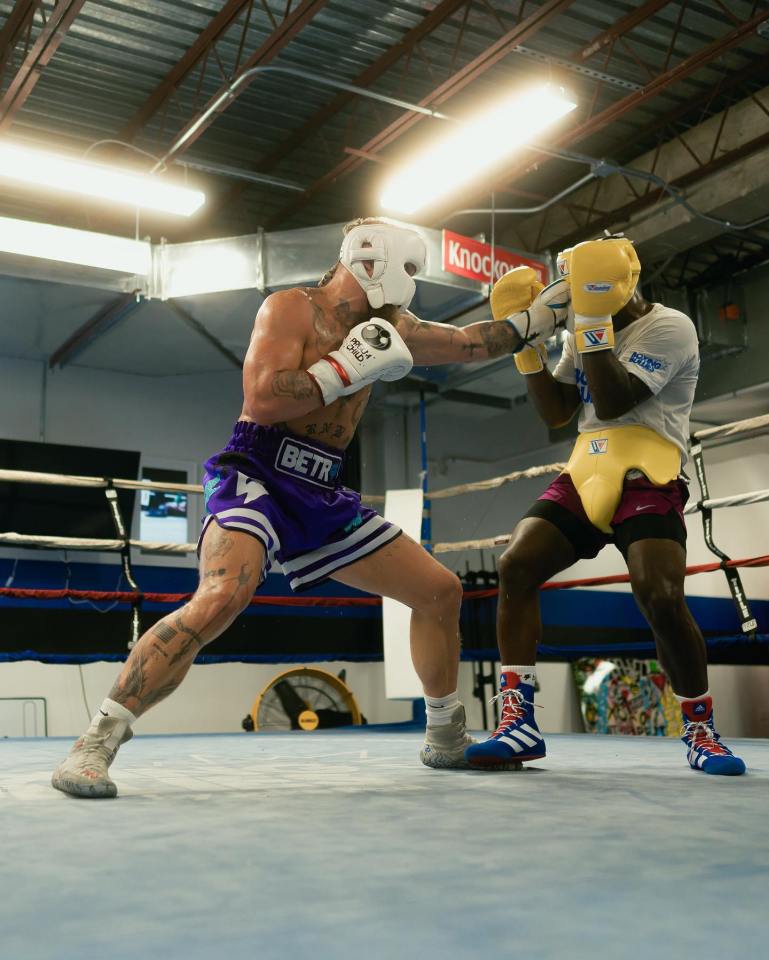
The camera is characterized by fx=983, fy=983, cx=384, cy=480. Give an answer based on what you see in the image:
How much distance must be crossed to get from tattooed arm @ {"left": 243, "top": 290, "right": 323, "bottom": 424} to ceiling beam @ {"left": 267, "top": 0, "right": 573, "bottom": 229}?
4.00m

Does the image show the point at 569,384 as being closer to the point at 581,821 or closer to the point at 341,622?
the point at 581,821

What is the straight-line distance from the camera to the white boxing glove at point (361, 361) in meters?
1.82

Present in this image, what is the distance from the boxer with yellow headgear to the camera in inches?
78.3

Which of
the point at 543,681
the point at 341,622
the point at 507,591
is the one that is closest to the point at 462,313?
the point at 341,622

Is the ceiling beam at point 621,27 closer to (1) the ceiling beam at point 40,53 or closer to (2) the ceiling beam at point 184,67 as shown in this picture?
(2) the ceiling beam at point 184,67

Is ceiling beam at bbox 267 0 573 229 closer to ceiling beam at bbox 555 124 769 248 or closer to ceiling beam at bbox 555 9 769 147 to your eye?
ceiling beam at bbox 555 9 769 147

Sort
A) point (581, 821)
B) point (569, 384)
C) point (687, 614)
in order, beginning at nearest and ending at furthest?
point (581, 821) < point (687, 614) < point (569, 384)

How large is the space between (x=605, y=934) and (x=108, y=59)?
653cm

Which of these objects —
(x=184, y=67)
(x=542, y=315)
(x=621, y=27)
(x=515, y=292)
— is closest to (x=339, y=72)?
(x=184, y=67)

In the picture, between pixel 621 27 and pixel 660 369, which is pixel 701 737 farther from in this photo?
pixel 621 27

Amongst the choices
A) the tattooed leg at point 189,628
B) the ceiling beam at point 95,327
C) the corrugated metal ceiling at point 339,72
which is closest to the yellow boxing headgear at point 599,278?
the tattooed leg at point 189,628

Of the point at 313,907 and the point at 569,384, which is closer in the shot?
the point at 313,907

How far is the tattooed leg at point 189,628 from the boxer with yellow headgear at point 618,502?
60cm

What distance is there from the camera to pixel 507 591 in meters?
2.12
